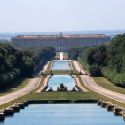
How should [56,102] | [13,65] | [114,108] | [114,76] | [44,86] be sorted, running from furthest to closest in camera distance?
[13,65] < [114,76] < [44,86] < [56,102] < [114,108]

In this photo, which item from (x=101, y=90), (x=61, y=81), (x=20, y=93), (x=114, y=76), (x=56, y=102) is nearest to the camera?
(x=56, y=102)

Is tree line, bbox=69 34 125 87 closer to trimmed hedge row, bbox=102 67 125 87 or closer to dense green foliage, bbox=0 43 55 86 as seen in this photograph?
trimmed hedge row, bbox=102 67 125 87

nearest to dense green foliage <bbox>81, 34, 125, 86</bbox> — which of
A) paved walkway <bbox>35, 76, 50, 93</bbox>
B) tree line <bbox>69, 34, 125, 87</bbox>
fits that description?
tree line <bbox>69, 34, 125, 87</bbox>

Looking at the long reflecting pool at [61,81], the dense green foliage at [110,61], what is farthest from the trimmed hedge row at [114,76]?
the long reflecting pool at [61,81]

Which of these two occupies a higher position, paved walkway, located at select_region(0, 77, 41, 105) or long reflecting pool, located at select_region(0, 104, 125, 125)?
long reflecting pool, located at select_region(0, 104, 125, 125)

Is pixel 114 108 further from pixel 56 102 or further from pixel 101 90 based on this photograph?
pixel 101 90

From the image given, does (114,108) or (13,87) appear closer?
(114,108)

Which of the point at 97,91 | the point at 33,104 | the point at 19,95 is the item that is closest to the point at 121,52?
the point at 97,91

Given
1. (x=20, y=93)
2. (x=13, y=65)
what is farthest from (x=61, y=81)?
(x=20, y=93)
